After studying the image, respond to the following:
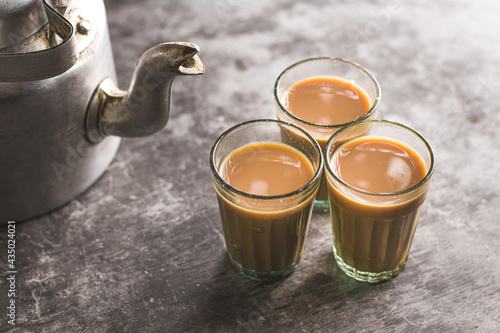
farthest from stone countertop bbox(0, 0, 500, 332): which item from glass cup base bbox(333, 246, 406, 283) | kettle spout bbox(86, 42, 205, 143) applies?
kettle spout bbox(86, 42, 205, 143)

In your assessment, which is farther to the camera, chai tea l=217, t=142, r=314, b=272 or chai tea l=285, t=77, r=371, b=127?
chai tea l=285, t=77, r=371, b=127

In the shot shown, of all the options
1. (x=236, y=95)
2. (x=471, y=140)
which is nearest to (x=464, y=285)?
(x=471, y=140)

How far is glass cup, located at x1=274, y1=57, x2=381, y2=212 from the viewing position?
98 centimetres

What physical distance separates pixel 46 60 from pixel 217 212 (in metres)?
0.41

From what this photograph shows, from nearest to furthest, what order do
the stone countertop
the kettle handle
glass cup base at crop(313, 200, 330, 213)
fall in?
the kettle handle, the stone countertop, glass cup base at crop(313, 200, 330, 213)

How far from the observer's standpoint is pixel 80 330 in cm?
92

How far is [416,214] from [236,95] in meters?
0.53

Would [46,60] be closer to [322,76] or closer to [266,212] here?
[266,212]

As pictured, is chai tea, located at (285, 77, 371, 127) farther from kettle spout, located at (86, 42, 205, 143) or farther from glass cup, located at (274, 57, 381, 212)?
kettle spout, located at (86, 42, 205, 143)

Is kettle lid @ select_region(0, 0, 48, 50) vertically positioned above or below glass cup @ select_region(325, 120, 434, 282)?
above

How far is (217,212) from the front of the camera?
1091 millimetres

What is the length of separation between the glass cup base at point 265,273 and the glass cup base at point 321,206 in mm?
132

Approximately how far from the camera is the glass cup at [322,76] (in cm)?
98

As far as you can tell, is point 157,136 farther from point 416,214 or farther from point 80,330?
point 416,214
